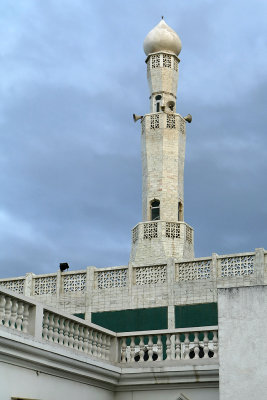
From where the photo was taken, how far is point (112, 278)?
27.2 meters

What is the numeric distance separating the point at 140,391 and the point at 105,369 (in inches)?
36.9

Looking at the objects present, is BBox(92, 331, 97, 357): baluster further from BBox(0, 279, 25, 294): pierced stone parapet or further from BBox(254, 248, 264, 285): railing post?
BBox(0, 279, 25, 294): pierced stone parapet

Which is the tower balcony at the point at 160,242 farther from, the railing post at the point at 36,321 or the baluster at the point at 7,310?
the baluster at the point at 7,310

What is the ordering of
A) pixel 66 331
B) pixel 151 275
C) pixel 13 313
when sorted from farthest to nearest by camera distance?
pixel 151 275
pixel 66 331
pixel 13 313

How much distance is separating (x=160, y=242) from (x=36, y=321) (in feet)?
59.2

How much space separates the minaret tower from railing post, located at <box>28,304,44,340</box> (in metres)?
16.9

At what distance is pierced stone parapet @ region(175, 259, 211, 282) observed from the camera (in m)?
25.8

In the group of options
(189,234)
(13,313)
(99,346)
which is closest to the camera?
(13,313)

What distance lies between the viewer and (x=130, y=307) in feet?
86.2

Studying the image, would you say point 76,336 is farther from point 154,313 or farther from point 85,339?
point 154,313

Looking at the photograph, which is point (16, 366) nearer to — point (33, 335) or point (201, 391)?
point (33, 335)

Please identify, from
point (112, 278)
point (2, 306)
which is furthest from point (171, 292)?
point (2, 306)

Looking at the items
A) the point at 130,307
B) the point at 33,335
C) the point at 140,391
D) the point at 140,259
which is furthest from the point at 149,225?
the point at 33,335

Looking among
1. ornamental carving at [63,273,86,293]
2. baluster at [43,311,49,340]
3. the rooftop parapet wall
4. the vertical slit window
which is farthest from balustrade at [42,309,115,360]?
the vertical slit window
